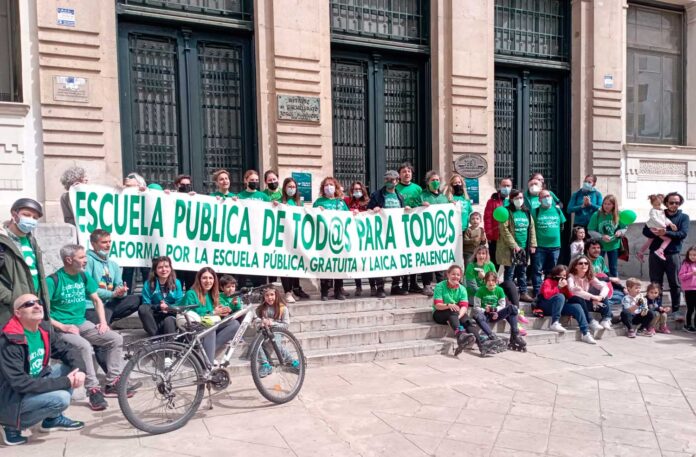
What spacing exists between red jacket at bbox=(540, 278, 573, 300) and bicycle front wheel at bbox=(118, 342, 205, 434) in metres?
5.41

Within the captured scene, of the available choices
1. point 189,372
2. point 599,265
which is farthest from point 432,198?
point 189,372

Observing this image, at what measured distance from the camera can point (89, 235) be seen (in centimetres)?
682


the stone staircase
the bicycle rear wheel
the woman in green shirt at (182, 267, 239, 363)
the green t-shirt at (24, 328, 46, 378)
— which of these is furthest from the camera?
the stone staircase

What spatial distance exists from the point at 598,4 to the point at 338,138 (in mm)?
7010

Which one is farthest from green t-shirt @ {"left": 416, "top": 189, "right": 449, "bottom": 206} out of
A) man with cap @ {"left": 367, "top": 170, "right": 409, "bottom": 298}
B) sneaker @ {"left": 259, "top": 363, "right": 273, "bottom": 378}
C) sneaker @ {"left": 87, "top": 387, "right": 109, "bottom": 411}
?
sneaker @ {"left": 87, "top": 387, "right": 109, "bottom": 411}

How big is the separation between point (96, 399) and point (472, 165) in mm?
8688

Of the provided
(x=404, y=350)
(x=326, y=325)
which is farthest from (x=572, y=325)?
(x=326, y=325)

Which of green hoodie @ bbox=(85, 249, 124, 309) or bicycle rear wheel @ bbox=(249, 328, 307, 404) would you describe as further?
green hoodie @ bbox=(85, 249, 124, 309)

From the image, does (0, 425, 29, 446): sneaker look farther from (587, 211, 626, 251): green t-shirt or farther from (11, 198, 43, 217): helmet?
(587, 211, 626, 251): green t-shirt

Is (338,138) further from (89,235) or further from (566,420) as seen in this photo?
(566,420)

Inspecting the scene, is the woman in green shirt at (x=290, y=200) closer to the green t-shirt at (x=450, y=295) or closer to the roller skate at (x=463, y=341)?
the green t-shirt at (x=450, y=295)

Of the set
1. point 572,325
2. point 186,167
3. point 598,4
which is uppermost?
point 598,4

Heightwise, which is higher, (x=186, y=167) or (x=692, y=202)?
(x=186, y=167)

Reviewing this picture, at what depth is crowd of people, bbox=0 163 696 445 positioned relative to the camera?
454 cm
